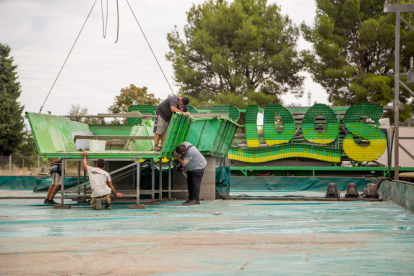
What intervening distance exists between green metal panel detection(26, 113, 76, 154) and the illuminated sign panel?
11848 mm

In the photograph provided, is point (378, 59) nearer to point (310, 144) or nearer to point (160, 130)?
point (310, 144)

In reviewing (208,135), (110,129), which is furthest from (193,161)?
(110,129)

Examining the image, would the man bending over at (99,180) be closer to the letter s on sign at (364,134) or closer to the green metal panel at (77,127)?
the green metal panel at (77,127)

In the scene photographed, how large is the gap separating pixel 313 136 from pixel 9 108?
1500 inches

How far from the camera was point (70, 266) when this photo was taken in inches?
193

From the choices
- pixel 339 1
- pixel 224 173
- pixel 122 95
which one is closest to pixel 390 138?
pixel 224 173

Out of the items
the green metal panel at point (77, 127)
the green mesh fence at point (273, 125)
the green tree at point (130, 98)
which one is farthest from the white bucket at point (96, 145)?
the green tree at point (130, 98)

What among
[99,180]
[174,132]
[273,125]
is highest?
[273,125]

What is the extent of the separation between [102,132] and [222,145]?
419 centimetres

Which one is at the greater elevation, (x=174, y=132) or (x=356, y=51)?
(x=356, y=51)

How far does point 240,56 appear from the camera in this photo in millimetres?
45031

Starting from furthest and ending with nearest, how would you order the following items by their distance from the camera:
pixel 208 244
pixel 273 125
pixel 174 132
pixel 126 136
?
pixel 273 125, pixel 126 136, pixel 174 132, pixel 208 244

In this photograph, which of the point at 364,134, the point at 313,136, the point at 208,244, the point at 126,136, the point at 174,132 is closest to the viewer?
the point at 208,244

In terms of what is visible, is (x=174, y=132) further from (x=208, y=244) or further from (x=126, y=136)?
(x=208, y=244)
